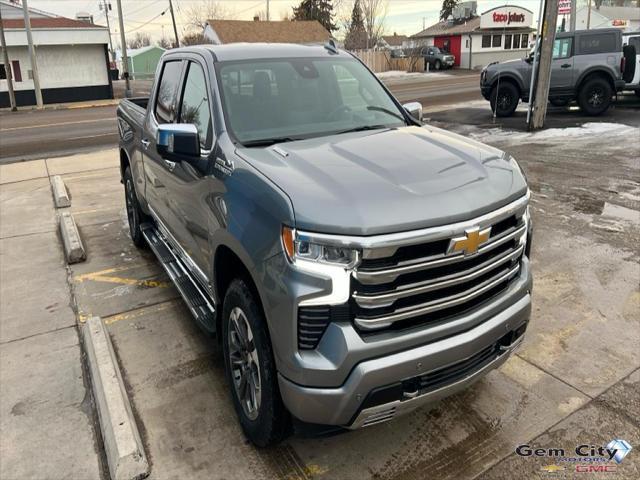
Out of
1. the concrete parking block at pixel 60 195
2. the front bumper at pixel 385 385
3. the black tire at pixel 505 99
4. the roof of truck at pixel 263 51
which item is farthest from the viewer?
the black tire at pixel 505 99

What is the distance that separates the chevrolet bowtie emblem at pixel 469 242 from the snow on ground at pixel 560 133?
1021 cm

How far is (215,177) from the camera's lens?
3170mm

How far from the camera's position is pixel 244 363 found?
297cm

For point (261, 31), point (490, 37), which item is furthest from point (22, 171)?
point (490, 37)

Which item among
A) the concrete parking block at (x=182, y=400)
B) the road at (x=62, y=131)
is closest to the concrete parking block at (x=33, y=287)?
the concrete parking block at (x=182, y=400)

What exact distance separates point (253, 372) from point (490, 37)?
58717 mm

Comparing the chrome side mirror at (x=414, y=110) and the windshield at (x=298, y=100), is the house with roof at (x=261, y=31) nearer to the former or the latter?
the chrome side mirror at (x=414, y=110)

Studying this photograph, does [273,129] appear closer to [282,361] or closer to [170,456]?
[282,361]

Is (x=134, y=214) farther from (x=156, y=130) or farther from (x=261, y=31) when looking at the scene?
(x=261, y=31)

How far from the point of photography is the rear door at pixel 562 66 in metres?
14.7

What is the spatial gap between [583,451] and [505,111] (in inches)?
559

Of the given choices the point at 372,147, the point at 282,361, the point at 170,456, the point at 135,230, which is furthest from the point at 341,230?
the point at 135,230

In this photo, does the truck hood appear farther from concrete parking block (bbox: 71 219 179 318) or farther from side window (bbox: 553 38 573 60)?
side window (bbox: 553 38 573 60)

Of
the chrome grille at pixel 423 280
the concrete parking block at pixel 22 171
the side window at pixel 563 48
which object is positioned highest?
the side window at pixel 563 48
